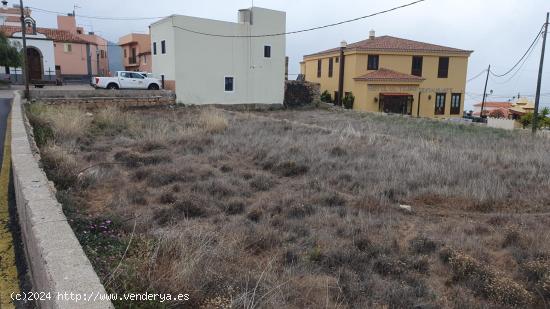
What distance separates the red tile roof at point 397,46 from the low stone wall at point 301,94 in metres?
6.27

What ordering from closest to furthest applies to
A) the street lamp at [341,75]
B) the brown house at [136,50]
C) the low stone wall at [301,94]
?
the low stone wall at [301,94]
the street lamp at [341,75]
the brown house at [136,50]

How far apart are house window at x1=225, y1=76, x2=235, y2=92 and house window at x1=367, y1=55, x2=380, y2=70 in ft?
47.2

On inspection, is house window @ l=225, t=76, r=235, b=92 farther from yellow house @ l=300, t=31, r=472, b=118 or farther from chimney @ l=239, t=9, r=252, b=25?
yellow house @ l=300, t=31, r=472, b=118

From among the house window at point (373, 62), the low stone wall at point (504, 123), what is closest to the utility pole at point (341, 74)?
the house window at point (373, 62)

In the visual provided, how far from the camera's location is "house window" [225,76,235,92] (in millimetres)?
29744

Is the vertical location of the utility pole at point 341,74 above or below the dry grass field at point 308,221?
above

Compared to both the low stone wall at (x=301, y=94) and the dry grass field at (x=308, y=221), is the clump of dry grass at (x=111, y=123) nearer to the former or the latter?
the dry grass field at (x=308, y=221)

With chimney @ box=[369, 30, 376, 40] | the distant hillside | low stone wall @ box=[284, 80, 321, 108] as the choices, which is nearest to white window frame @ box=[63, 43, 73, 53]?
the distant hillside

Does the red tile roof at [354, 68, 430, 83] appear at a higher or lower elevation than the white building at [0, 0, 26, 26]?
lower

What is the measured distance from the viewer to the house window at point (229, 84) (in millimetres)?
29744

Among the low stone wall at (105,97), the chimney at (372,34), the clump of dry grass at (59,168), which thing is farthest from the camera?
the chimney at (372,34)

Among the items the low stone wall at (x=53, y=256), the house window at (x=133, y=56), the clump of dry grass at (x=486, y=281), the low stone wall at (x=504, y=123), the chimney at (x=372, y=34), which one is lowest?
the low stone wall at (x=504, y=123)

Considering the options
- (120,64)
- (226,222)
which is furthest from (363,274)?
(120,64)

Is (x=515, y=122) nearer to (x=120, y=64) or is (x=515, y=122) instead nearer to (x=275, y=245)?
(x=275, y=245)
